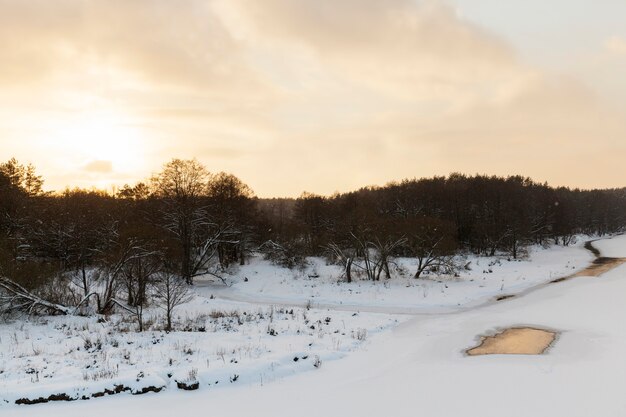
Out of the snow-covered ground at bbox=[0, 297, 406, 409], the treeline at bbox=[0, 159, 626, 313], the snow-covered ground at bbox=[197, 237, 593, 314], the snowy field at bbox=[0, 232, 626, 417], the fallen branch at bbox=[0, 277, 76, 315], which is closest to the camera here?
the snowy field at bbox=[0, 232, 626, 417]

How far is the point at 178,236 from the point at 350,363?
1247 inches

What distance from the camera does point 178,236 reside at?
4147 centimetres

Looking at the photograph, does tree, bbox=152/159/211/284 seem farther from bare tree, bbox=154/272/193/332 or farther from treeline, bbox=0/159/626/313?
bare tree, bbox=154/272/193/332

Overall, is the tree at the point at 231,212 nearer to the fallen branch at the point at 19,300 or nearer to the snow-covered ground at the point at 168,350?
the fallen branch at the point at 19,300

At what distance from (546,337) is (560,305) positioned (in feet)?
27.4

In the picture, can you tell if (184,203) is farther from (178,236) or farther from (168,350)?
(168,350)

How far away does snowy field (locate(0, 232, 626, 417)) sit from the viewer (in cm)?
985

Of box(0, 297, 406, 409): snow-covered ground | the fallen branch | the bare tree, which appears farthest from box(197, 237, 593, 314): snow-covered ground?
the fallen branch

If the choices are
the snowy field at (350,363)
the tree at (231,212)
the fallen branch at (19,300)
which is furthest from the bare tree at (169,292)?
the tree at (231,212)

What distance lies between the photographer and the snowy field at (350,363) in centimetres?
985

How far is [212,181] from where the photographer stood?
5216cm

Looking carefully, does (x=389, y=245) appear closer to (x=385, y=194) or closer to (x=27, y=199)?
(x=27, y=199)

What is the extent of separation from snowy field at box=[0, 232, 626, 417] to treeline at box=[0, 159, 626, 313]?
12.6 ft

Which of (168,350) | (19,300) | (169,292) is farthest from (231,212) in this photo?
(168,350)
